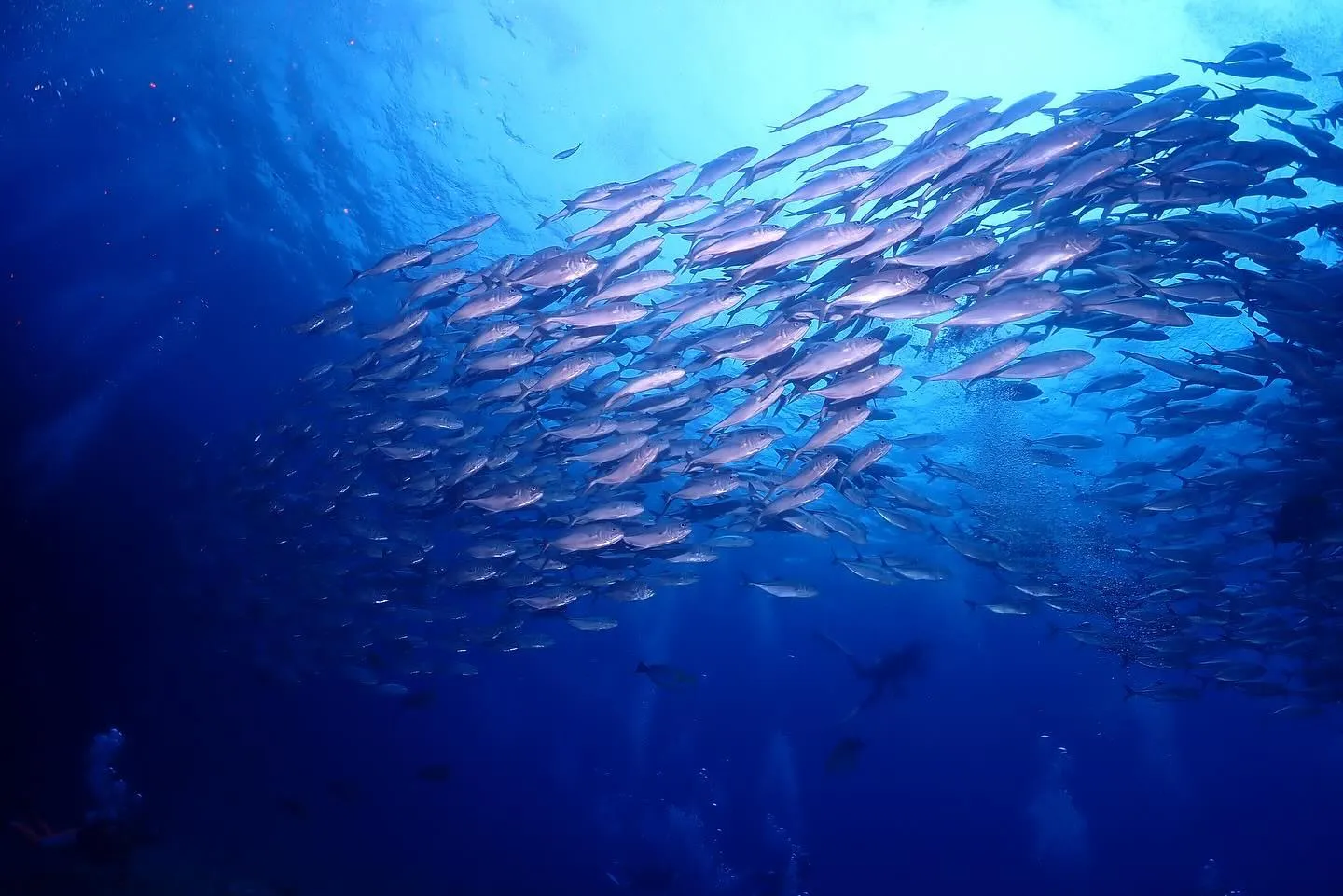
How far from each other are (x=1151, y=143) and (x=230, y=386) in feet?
89.7

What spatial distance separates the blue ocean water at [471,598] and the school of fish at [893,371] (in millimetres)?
1048

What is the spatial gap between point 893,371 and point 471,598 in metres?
28.6

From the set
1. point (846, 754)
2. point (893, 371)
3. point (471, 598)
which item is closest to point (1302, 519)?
point (893, 371)

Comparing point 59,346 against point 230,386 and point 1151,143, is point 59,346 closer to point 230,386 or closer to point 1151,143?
point 230,386

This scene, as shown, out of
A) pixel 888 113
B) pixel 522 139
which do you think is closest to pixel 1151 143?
pixel 888 113

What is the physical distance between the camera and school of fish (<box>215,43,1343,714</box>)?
6.91 metres

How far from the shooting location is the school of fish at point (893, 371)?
22.7ft

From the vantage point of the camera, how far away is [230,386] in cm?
2389

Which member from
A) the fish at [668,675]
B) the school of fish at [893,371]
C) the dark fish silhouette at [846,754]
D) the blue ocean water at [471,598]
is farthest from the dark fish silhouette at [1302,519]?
the fish at [668,675]

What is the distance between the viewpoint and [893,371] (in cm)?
718

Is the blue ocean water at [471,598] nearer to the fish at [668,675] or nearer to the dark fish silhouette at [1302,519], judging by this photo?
the dark fish silhouette at [1302,519]

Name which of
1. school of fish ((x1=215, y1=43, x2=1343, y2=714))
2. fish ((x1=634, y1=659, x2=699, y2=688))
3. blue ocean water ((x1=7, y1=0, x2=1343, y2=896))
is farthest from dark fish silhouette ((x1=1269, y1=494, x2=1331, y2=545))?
fish ((x1=634, y1=659, x2=699, y2=688))

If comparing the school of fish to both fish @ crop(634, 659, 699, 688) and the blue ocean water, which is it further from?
fish @ crop(634, 659, 699, 688)

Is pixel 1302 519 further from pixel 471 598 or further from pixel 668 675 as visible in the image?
pixel 471 598
